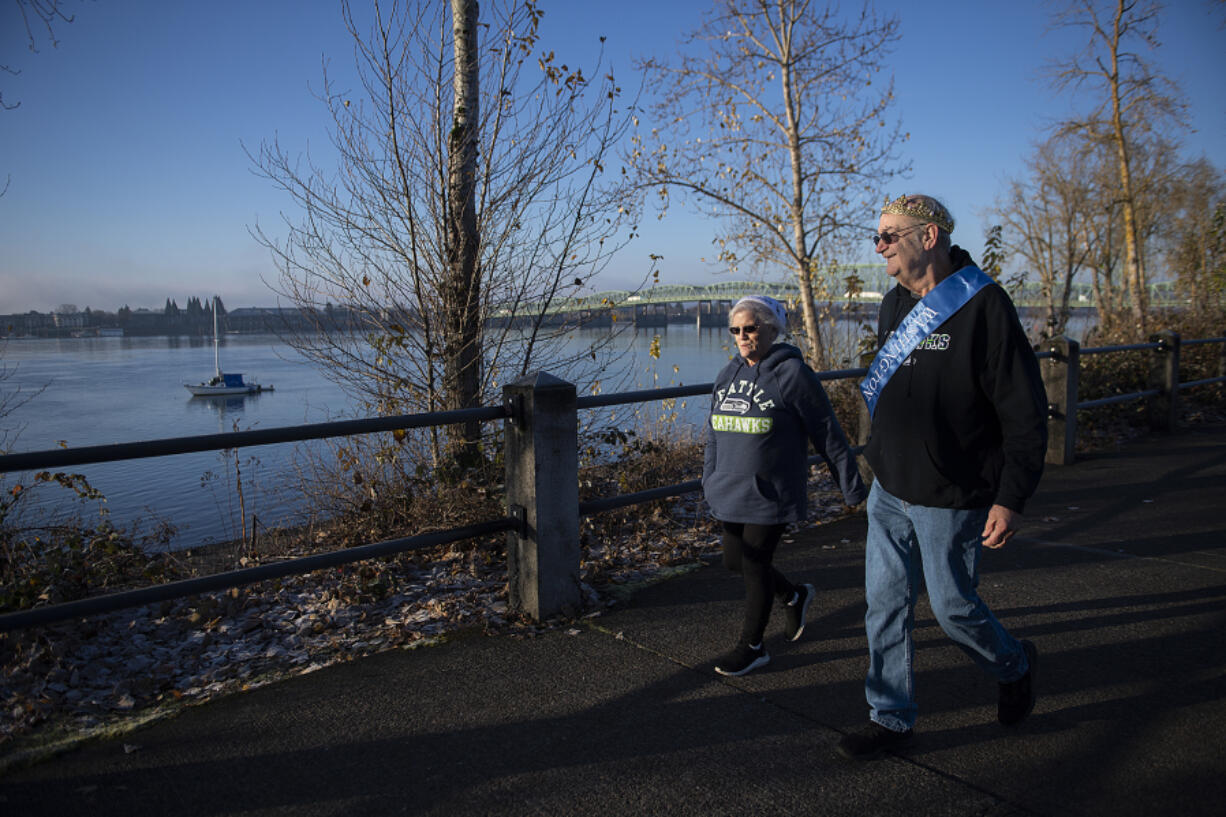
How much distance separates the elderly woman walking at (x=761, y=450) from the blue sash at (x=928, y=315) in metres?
0.58

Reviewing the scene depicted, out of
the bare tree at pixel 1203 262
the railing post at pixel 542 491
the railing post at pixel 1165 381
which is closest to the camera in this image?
the railing post at pixel 542 491

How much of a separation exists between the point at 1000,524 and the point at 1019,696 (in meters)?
0.84

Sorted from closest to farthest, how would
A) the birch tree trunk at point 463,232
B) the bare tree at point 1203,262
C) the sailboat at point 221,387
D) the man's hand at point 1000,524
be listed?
the man's hand at point 1000,524 < the birch tree trunk at point 463,232 < the bare tree at point 1203,262 < the sailboat at point 221,387

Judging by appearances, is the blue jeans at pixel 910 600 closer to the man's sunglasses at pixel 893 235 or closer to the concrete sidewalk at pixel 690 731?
the concrete sidewalk at pixel 690 731

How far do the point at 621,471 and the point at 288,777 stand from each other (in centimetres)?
476

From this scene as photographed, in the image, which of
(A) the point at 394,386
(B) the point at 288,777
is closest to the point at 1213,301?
(A) the point at 394,386

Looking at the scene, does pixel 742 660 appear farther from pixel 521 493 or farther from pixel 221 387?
pixel 221 387

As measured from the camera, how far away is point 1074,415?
799cm

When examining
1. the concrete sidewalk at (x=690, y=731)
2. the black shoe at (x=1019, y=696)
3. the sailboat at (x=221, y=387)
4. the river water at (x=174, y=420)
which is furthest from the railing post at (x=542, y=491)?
the sailboat at (x=221, y=387)

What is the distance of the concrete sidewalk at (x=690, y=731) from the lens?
254cm

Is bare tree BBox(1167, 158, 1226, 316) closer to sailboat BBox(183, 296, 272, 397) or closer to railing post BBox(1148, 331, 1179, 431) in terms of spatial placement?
railing post BBox(1148, 331, 1179, 431)

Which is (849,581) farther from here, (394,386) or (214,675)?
(394,386)

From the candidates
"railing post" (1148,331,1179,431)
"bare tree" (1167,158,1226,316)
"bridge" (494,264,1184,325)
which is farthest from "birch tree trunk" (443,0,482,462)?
"bare tree" (1167,158,1226,316)

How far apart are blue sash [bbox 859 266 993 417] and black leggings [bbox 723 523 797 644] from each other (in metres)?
0.90
